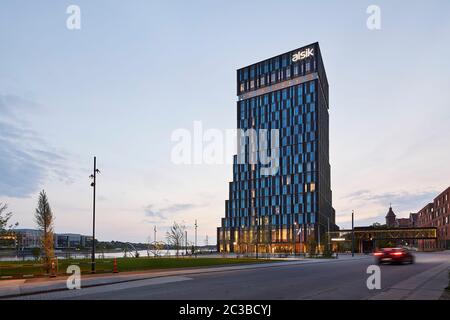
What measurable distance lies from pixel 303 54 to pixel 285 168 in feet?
122

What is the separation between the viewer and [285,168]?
Answer: 5399 inches

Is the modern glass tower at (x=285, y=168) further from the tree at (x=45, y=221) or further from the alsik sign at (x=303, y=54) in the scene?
the tree at (x=45, y=221)

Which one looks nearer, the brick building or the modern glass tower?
the brick building

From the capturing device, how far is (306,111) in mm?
135375

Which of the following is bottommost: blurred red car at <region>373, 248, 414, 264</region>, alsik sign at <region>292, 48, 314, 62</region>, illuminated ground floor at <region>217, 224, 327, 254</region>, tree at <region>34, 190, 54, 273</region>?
illuminated ground floor at <region>217, 224, 327, 254</region>

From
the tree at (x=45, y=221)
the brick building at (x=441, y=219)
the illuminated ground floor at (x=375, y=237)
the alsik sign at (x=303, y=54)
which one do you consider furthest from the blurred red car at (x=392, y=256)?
the alsik sign at (x=303, y=54)

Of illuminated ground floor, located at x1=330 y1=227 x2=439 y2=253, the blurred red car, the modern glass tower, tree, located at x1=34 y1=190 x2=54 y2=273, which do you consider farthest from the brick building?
tree, located at x1=34 y1=190 x2=54 y2=273

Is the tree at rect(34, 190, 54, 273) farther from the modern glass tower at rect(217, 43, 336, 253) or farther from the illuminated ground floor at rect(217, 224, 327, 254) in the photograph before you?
the modern glass tower at rect(217, 43, 336, 253)

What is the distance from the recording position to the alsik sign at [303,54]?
136 metres

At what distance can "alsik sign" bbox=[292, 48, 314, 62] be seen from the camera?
13562 centimetres

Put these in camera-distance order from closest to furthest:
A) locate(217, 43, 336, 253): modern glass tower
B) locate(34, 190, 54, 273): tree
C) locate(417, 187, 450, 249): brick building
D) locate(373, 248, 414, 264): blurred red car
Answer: locate(34, 190, 54, 273): tree → locate(373, 248, 414, 264): blurred red car → locate(417, 187, 450, 249): brick building → locate(217, 43, 336, 253): modern glass tower

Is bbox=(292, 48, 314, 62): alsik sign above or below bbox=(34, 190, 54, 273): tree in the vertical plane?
above
